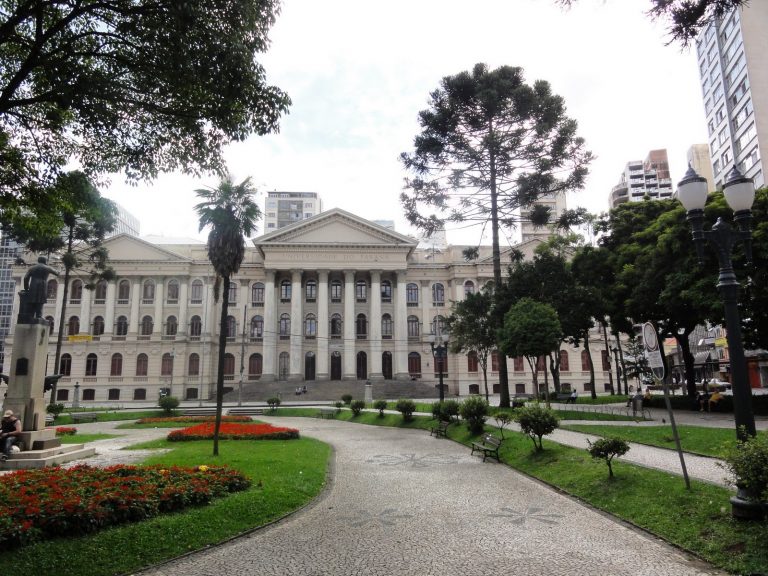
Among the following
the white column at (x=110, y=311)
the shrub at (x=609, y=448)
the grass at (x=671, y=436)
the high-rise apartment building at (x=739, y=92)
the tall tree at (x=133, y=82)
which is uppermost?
the high-rise apartment building at (x=739, y=92)

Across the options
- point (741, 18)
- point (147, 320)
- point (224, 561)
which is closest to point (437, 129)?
point (224, 561)

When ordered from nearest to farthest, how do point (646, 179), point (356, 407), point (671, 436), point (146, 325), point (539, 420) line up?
point (539, 420) < point (671, 436) < point (356, 407) < point (146, 325) < point (646, 179)

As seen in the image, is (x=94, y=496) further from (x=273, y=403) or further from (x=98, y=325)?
(x=98, y=325)

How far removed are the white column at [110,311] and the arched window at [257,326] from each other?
14135 mm

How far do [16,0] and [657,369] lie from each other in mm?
11828

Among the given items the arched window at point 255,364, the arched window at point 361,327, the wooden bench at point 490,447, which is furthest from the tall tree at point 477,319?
the arched window at point 255,364

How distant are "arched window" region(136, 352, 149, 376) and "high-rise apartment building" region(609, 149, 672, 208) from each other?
268ft

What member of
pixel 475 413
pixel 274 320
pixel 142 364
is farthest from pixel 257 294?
pixel 475 413

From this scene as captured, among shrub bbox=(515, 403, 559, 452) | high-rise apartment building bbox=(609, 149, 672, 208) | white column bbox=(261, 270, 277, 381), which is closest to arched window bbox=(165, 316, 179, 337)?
white column bbox=(261, 270, 277, 381)

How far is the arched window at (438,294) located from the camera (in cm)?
5775

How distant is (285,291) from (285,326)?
3970 millimetres

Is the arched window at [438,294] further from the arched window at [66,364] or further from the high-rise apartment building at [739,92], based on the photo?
the arched window at [66,364]

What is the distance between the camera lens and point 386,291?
5728 cm

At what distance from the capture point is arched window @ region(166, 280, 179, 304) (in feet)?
178
